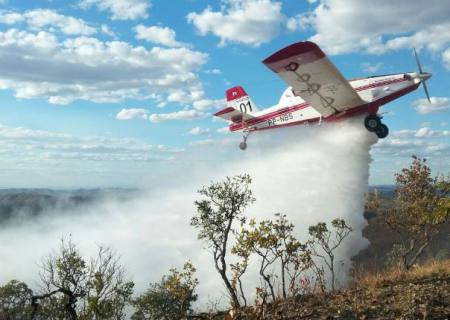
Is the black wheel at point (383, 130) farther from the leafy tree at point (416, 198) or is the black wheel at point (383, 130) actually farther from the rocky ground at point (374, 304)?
the rocky ground at point (374, 304)

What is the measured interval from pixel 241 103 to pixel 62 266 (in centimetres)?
2307

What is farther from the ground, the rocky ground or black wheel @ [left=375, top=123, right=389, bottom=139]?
black wheel @ [left=375, top=123, right=389, bottom=139]

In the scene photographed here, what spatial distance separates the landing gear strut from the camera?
23.1m

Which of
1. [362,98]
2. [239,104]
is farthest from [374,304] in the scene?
[239,104]

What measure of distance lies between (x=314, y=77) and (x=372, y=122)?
179 inches

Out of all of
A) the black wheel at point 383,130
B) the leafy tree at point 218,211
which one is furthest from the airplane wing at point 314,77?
the leafy tree at point 218,211

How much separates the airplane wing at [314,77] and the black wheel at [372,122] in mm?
952

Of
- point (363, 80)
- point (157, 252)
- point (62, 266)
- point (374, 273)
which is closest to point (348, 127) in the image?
point (363, 80)

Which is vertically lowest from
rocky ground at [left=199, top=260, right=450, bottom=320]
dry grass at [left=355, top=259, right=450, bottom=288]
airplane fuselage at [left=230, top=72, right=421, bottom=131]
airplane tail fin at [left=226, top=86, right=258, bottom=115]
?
dry grass at [left=355, top=259, right=450, bottom=288]

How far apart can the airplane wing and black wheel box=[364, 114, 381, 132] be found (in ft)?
3.12

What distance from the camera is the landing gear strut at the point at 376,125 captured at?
23.1 meters

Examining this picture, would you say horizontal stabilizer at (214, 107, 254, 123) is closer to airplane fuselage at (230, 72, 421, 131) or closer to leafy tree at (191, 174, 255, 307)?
airplane fuselage at (230, 72, 421, 131)

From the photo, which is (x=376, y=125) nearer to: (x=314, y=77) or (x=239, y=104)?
(x=314, y=77)

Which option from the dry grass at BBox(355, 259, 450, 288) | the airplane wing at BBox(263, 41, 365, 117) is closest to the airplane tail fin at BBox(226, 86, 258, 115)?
the airplane wing at BBox(263, 41, 365, 117)
